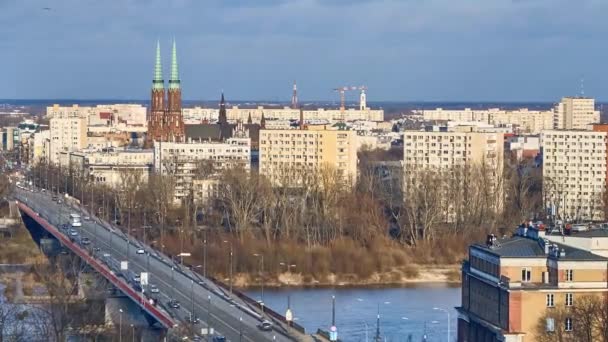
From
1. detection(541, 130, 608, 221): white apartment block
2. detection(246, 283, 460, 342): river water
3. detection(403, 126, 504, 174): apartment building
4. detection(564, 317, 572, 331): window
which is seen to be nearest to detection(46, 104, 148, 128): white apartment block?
detection(403, 126, 504, 174): apartment building

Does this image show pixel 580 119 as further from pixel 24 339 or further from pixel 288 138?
pixel 24 339

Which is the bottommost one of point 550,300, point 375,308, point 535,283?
point 375,308

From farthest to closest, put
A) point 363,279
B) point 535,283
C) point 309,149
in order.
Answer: point 309,149, point 363,279, point 535,283

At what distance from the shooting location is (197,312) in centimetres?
2347

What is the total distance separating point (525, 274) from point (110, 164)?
3529 centimetres

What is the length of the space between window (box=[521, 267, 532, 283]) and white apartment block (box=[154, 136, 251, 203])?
2650 centimetres

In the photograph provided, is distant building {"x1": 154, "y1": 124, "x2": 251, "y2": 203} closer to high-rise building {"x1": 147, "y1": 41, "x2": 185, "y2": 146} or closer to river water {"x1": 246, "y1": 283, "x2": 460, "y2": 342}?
high-rise building {"x1": 147, "y1": 41, "x2": 185, "y2": 146}

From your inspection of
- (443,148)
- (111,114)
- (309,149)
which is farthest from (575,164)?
(111,114)

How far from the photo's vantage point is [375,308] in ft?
91.9

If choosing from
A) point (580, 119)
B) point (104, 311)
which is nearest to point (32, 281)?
point (104, 311)

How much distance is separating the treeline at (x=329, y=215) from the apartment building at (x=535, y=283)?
43.3 ft

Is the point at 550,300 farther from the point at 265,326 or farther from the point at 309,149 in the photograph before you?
the point at 309,149

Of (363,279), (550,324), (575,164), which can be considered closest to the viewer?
(550,324)

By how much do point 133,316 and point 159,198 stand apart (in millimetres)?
17965
